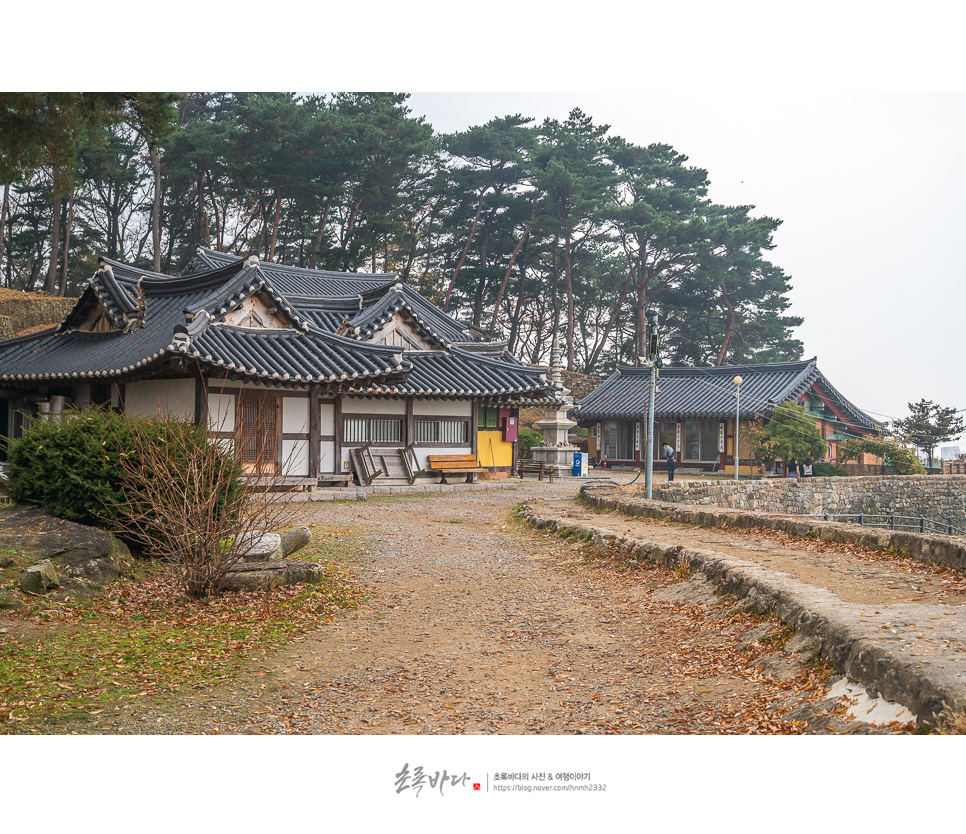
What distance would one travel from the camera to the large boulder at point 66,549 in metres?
7.85

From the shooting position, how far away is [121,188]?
1531 inches

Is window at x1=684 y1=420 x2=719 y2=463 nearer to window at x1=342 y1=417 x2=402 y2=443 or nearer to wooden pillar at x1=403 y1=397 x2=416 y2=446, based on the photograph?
wooden pillar at x1=403 y1=397 x2=416 y2=446

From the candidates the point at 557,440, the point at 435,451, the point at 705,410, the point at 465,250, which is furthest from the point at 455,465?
the point at 465,250

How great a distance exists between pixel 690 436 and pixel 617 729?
32184mm

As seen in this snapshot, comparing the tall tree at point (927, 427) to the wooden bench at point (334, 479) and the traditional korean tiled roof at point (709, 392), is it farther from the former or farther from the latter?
the wooden bench at point (334, 479)

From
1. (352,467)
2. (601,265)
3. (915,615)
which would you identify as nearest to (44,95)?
(915,615)

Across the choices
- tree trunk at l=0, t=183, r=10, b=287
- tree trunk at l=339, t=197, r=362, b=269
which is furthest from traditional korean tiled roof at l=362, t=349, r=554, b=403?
tree trunk at l=0, t=183, r=10, b=287

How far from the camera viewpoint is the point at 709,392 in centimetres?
3575

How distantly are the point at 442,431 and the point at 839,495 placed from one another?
14.4 meters

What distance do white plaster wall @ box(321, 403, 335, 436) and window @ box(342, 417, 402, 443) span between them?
642mm

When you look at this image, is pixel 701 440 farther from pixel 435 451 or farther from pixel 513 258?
pixel 435 451

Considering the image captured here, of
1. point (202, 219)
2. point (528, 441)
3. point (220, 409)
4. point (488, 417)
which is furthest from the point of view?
point (202, 219)

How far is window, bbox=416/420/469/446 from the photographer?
23875mm

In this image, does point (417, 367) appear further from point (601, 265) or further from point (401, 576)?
point (601, 265)
